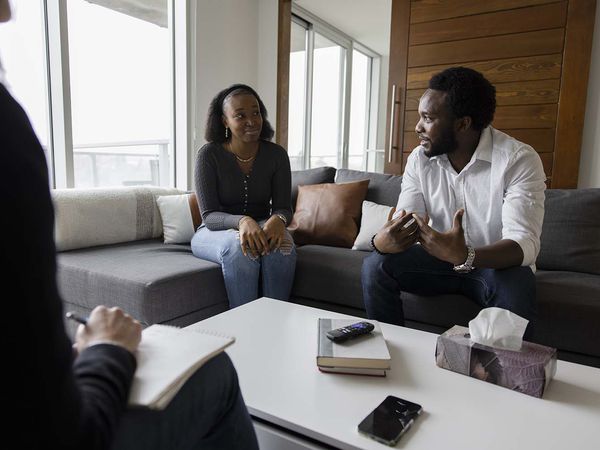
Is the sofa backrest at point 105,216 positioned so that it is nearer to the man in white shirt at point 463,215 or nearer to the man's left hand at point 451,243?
the man in white shirt at point 463,215

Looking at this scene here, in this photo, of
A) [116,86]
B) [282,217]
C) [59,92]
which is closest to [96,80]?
[116,86]

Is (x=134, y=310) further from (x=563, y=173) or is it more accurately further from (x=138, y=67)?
(x=563, y=173)

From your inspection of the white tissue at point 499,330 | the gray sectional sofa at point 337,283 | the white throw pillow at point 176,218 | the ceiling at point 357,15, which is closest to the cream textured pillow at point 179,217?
the white throw pillow at point 176,218

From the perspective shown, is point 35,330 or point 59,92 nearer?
point 35,330

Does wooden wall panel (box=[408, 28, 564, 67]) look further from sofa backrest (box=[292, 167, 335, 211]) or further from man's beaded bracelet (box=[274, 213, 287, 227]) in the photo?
man's beaded bracelet (box=[274, 213, 287, 227])

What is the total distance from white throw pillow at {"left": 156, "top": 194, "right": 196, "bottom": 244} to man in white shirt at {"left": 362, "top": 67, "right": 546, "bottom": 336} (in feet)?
3.50

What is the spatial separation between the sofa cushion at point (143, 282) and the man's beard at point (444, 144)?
989 mm

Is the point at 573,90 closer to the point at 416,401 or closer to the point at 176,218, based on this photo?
the point at 176,218

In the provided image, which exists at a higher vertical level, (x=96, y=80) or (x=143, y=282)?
(x=96, y=80)

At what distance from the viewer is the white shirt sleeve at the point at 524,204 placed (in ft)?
4.85

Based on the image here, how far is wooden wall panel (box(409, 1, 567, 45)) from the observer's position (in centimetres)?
271

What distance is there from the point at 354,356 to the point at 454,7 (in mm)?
2756

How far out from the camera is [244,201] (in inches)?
85.0

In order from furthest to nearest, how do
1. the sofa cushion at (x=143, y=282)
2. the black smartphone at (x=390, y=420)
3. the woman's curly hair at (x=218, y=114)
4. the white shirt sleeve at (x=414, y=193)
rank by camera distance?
the woman's curly hair at (x=218, y=114)
the white shirt sleeve at (x=414, y=193)
the sofa cushion at (x=143, y=282)
the black smartphone at (x=390, y=420)
